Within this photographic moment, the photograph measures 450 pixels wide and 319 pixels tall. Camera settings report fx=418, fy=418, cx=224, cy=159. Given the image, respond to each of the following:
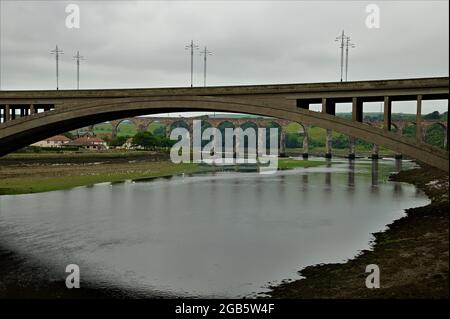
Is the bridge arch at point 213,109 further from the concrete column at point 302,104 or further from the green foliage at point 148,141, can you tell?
the green foliage at point 148,141

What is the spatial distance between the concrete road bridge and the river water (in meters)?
6.72

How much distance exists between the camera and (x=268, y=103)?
2994cm

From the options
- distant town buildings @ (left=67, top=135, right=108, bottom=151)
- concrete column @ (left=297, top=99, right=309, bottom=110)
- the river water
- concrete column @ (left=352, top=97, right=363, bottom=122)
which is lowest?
the river water

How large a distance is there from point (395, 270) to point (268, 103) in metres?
15.2

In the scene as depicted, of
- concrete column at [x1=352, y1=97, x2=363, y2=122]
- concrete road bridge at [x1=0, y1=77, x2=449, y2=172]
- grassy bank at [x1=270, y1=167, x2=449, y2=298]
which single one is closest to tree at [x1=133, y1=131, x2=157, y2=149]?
concrete road bridge at [x1=0, y1=77, x2=449, y2=172]

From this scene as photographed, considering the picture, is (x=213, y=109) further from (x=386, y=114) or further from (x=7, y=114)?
(x=7, y=114)

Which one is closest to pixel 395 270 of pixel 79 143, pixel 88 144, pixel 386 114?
pixel 386 114

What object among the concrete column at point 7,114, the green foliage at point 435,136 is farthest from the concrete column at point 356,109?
the green foliage at point 435,136

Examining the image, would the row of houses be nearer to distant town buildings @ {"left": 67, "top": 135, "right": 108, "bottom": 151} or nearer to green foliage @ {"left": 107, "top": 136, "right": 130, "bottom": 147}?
distant town buildings @ {"left": 67, "top": 135, "right": 108, "bottom": 151}

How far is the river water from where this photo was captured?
19969mm

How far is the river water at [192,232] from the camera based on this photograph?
19969mm

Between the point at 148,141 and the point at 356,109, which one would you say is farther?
the point at 148,141

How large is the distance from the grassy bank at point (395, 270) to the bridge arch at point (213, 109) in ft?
15.7

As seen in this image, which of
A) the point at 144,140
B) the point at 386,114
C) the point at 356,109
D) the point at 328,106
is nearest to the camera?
the point at 386,114
